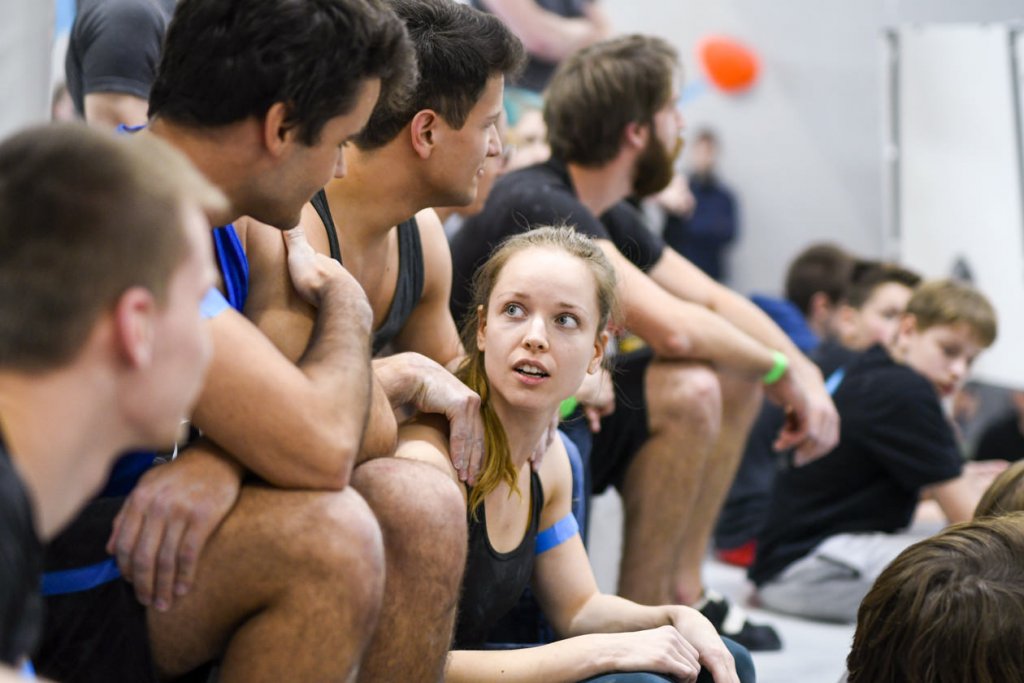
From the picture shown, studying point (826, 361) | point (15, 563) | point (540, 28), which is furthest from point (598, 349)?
point (540, 28)

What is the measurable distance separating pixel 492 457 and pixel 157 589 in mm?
635

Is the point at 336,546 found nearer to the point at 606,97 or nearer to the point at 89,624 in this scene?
the point at 89,624

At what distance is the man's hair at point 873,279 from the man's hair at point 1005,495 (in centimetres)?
234

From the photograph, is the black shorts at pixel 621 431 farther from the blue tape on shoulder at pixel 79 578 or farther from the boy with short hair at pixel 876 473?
the blue tape on shoulder at pixel 79 578

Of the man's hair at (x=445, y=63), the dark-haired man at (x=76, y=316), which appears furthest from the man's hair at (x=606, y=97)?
the dark-haired man at (x=76, y=316)

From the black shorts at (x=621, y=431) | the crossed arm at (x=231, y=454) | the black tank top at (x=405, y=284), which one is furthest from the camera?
the black shorts at (x=621, y=431)

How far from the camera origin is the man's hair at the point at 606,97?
2.94m

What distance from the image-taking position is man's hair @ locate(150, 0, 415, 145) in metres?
1.49

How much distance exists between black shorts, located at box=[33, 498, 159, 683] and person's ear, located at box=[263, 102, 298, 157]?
48 centimetres

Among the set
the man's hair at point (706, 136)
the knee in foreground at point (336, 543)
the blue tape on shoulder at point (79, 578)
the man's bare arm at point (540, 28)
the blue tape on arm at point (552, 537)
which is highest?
the knee in foreground at point (336, 543)

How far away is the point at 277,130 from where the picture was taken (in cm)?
151

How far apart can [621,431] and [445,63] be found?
103 centimetres

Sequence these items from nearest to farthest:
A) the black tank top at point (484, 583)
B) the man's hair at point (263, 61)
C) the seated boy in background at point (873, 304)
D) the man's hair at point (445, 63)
Answer: the man's hair at point (263, 61)
the black tank top at point (484, 583)
the man's hair at point (445, 63)
the seated boy in background at point (873, 304)

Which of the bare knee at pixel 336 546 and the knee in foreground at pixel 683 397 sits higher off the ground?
the bare knee at pixel 336 546
